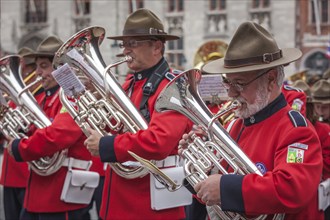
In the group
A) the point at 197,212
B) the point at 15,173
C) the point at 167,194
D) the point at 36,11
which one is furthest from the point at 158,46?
the point at 36,11

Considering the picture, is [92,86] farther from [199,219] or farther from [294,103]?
[199,219]

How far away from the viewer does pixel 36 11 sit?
23.5 m

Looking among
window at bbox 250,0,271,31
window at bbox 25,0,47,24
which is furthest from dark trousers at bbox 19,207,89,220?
window at bbox 25,0,47,24

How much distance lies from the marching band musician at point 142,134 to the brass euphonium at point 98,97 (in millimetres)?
102

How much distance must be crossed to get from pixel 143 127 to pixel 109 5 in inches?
730

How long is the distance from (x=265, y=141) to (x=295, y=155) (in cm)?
25

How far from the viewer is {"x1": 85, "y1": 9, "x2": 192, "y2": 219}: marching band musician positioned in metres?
3.63

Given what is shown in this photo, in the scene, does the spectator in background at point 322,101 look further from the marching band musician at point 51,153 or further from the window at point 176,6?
the window at point 176,6

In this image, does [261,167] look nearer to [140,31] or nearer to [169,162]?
[169,162]

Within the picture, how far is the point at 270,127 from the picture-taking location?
9.26 feet

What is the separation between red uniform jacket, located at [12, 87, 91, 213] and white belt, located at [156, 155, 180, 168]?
35.6 inches

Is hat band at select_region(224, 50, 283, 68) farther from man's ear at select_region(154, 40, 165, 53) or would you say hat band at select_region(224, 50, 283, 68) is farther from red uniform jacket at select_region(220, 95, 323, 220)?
man's ear at select_region(154, 40, 165, 53)

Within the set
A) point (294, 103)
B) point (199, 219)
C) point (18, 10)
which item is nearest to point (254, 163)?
point (294, 103)

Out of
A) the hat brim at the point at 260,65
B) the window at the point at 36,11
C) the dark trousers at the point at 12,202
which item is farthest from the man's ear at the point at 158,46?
the window at the point at 36,11
